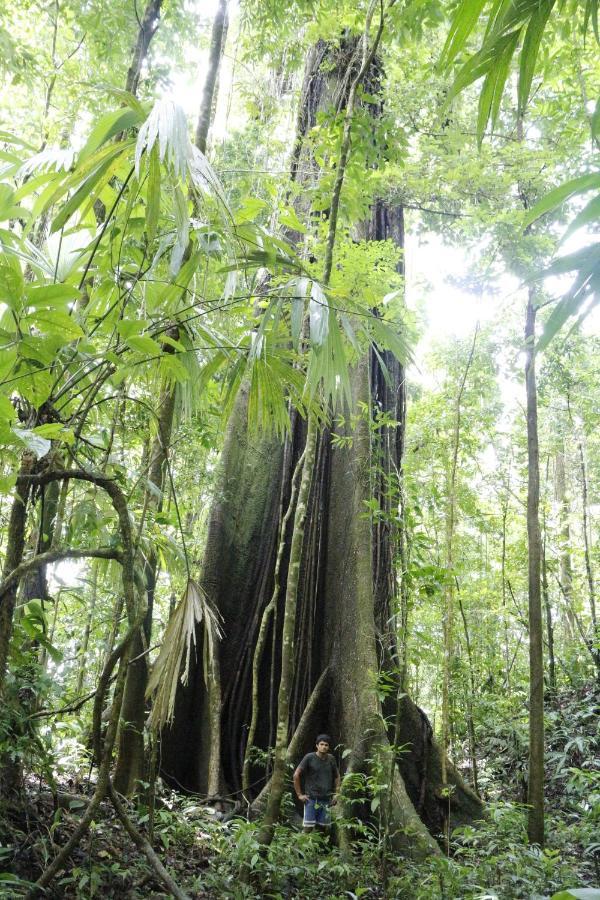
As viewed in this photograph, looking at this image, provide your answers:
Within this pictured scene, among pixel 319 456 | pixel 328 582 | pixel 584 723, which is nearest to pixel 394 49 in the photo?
pixel 319 456

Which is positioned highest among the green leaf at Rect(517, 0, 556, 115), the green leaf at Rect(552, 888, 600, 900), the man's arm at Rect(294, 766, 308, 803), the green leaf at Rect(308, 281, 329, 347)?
the green leaf at Rect(308, 281, 329, 347)

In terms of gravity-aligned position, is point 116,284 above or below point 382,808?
above

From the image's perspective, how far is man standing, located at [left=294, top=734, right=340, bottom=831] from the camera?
450 centimetres

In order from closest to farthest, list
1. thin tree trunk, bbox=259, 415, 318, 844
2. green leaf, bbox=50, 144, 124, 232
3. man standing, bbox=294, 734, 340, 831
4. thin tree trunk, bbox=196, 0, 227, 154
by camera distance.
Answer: green leaf, bbox=50, 144, 124, 232
thin tree trunk, bbox=259, 415, 318, 844
thin tree trunk, bbox=196, 0, 227, 154
man standing, bbox=294, 734, 340, 831

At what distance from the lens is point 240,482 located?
576cm

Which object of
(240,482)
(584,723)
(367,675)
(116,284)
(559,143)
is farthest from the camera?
(584,723)

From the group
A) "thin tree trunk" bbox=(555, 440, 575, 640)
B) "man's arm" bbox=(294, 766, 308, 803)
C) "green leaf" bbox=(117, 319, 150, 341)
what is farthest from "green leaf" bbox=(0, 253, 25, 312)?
"thin tree trunk" bbox=(555, 440, 575, 640)

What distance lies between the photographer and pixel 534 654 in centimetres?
465

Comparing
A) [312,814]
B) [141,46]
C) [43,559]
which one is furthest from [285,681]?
[141,46]

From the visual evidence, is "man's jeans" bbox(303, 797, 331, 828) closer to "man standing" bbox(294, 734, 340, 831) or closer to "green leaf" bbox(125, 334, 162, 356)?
"man standing" bbox(294, 734, 340, 831)

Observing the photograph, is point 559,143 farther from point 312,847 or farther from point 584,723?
point 584,723

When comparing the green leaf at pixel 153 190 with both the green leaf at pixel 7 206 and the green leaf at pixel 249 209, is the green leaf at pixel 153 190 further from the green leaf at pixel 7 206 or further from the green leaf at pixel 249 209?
the green leaf at pixel 249 209

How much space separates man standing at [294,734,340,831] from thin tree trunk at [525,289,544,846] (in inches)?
52.0

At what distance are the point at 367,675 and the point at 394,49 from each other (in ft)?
17.7
